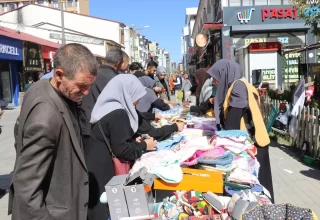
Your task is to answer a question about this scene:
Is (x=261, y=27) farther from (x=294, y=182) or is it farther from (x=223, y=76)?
(x=223, y=76)

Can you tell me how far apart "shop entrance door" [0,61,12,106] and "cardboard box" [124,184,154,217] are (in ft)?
73.2

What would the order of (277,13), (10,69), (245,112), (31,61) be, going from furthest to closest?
(31,61), (10,69), (277,13), (245,112)

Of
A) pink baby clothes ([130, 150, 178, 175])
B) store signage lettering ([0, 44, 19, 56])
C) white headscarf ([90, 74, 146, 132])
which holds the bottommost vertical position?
pink baby clothes ([130, 150, 178, 175])

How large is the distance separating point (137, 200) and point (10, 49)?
69.5 ft

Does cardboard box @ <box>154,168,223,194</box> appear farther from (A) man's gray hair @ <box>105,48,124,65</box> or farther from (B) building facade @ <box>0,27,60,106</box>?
(B) building facade @ <box>0,27,60,106</box>

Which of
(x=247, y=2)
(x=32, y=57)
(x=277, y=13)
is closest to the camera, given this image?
(x=277, y=13)

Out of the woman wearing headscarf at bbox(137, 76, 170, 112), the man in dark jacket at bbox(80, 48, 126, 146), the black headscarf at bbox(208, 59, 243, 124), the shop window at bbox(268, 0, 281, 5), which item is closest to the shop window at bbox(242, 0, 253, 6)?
the shop window at bbox(268, 0, 281, 5)

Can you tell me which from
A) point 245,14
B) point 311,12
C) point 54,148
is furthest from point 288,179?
point 245,14

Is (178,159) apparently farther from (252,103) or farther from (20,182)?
(20,182)

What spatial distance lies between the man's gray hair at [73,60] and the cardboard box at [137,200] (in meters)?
0.95

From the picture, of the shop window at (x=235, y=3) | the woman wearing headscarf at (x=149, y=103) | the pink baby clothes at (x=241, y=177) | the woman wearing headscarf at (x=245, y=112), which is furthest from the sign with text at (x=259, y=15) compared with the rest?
the pink baby clothes at (x=241, y=177)

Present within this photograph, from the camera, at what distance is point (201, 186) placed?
117 inches

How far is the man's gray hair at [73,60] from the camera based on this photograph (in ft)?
6.83

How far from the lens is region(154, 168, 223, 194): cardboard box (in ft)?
9.79
